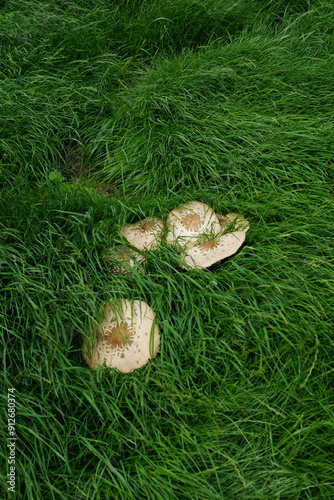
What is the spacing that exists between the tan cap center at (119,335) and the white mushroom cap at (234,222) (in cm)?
90

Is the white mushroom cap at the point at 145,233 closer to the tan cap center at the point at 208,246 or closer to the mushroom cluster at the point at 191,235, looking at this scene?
the mushroom cluster at the point at 191,235

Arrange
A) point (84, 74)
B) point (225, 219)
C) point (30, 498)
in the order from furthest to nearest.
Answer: point (84, 74)
point (225, 219)
point (30, 498)

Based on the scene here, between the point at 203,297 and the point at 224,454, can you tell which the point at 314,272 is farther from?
the point at 224,454

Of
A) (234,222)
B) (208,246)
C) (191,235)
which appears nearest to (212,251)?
(208,246)

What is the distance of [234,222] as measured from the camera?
3.00 m

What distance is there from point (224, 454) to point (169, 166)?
1937mm

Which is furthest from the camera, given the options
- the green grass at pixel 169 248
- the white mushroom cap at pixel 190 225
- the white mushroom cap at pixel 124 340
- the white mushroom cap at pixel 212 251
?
the white mushroom cap at pixel 190 225

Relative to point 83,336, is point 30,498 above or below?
below

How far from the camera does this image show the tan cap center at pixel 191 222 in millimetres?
2949

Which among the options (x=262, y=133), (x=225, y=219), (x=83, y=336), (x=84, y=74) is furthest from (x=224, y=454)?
(x=84, y=74)

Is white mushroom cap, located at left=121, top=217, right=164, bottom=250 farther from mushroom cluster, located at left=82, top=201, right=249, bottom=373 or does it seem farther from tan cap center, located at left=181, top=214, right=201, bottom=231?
tan cap center, located at left=181, top=214, right=201, bottom=231

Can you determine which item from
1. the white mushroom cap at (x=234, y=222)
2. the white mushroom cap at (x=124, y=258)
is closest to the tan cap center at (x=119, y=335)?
the white mushroom cap at (x=124, y=258)

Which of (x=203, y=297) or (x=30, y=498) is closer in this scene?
(x=30, y=498)

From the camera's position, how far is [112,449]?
2.28 metres
